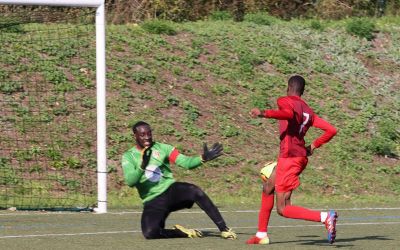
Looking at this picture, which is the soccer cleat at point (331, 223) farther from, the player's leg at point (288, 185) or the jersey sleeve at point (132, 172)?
the jersey sleeve at point (132, 172)

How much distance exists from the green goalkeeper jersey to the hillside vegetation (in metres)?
6.42

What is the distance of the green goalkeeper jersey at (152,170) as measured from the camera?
37.8 feet

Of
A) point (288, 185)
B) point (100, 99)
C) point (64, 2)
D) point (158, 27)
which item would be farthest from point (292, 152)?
point (158, 27)

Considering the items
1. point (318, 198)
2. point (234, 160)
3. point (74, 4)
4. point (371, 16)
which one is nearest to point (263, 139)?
point (234, 160)

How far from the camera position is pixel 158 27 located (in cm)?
2516

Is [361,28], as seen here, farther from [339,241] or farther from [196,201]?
[196,201]

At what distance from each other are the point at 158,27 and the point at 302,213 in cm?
1476

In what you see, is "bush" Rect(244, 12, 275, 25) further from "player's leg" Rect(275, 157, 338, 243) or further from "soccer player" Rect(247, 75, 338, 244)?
"player's leg" Rect(275, 157, 338, 243)

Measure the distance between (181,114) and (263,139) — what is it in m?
1.71

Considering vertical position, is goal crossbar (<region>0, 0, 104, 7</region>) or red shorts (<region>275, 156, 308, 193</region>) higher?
goal crossbar (<region>0, 0, 104, 7</region>)

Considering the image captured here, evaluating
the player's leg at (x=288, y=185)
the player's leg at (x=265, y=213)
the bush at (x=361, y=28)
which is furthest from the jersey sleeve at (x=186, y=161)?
the bush at (x=361, y=28)

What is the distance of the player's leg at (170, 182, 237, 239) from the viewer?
11.4m

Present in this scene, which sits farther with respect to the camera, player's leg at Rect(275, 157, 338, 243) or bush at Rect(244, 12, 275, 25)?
bush at Rect(244, 12, 275, 25)

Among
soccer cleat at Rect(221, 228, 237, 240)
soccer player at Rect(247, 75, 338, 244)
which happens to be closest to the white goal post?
soccer cleat at Rect(221, 228, 237, 240)
